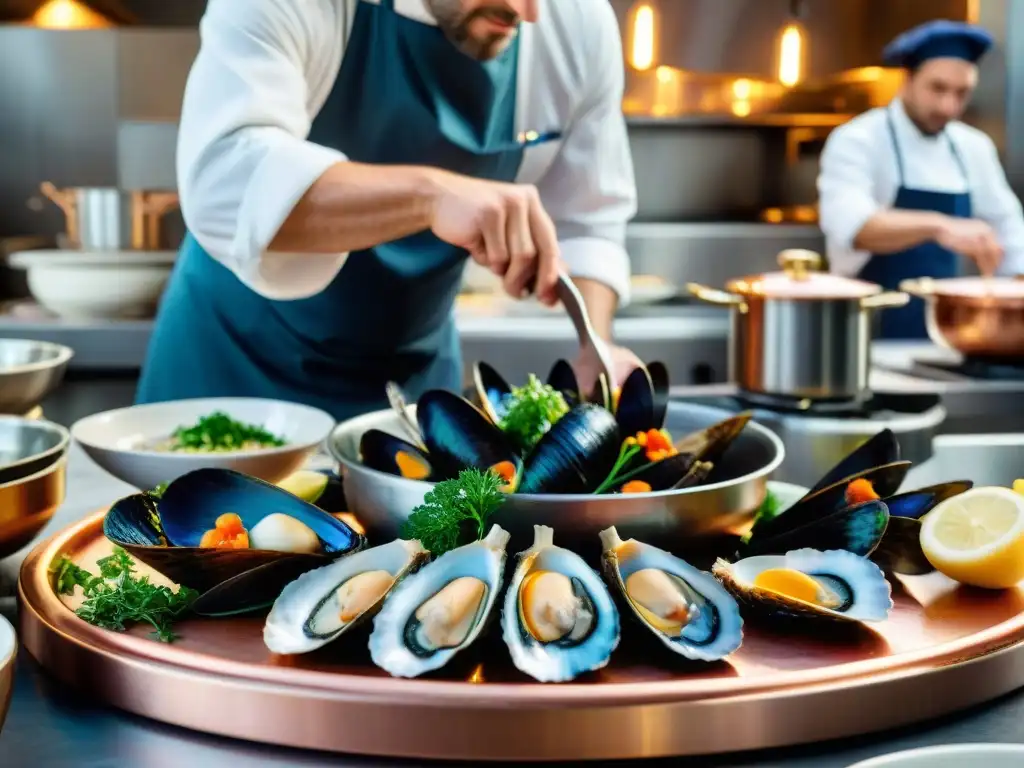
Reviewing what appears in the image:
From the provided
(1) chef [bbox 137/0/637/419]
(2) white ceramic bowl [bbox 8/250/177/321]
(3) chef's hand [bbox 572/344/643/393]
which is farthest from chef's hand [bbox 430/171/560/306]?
(2) white ceramic bowl [bbox 8/250/177/321]

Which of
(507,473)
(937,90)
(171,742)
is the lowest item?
(171,742)

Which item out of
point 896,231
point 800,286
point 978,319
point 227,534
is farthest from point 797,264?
point 896,231

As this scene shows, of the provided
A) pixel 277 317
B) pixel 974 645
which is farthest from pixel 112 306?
pixel 974 645

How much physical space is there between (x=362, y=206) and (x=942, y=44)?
309cm

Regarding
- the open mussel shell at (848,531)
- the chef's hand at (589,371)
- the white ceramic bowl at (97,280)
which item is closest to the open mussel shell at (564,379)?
the chef's hand at (589,371)

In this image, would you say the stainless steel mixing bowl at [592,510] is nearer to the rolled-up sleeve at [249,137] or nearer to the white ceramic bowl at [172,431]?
the white ceramic bowl at [172,431]

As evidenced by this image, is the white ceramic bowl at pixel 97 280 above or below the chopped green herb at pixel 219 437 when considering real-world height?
above

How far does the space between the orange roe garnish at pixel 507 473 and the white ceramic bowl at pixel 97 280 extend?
7.30 feet

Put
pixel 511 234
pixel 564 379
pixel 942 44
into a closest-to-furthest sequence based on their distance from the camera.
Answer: pixel 564 379 → pixel 511 234 → pixel 942 44

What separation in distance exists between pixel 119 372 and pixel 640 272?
7.46 ft

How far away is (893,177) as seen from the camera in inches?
160

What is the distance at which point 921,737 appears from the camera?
63 cm

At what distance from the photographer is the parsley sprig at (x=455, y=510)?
2.41ft

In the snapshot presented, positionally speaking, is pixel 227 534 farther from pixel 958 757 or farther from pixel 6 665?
pixel 958 757
